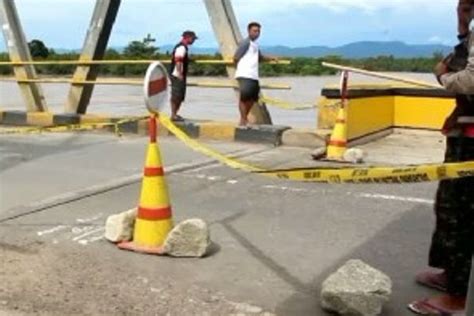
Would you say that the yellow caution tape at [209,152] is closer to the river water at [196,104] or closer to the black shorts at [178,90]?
the black shorts at [178,90]

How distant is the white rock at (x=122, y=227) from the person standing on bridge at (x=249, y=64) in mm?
5743

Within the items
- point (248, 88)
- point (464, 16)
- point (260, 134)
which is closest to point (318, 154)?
point (260, 134)

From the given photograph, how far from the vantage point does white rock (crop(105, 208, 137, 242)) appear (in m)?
5.32

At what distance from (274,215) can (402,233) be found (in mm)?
1109

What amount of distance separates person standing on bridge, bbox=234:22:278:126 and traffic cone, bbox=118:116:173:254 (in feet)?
19.0

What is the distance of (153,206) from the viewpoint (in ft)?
16.9

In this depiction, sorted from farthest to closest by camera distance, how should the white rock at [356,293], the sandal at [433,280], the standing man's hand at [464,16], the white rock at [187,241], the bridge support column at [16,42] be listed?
the bridge support column at [16,42]
the white rock at [187,241]
the sandal at [433,280]
the white rock at [356,293]
the standing man's hand at [464,16]

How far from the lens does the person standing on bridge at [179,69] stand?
38.8ft

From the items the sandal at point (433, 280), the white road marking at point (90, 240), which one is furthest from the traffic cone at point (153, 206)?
the sandal at point (433, 280)

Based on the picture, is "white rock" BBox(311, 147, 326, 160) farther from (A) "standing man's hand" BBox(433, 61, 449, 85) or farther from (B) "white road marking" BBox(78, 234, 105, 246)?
(A) "standing man's hand" BBox(433, 61, 449, 85)

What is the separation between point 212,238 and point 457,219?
211cm

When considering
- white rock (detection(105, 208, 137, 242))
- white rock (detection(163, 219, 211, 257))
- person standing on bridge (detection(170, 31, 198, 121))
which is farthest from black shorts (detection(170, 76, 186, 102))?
white rock (detection(163, 219, 211, 257))

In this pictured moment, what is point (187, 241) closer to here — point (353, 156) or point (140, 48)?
point (353, 156)

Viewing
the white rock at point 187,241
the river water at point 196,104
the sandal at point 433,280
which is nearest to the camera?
the sandal at point 433,280
